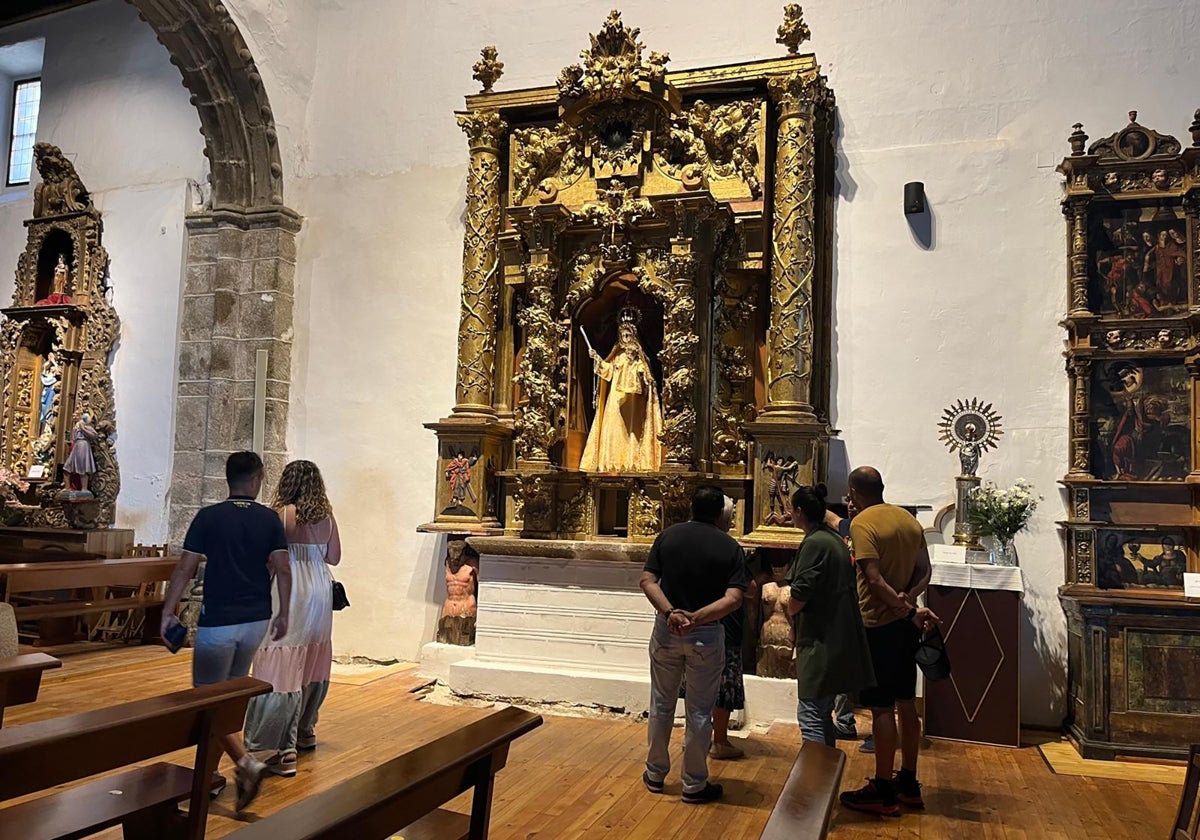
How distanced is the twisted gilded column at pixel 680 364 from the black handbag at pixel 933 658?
260cm

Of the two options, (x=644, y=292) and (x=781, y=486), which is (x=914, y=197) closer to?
(x=644, y=292)

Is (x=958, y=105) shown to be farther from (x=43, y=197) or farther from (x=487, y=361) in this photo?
(x=43, y=197)

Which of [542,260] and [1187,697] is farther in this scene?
[542,260]

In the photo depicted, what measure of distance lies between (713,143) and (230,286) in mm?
4751

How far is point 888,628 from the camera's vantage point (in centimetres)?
452

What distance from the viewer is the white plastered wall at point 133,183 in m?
9.43

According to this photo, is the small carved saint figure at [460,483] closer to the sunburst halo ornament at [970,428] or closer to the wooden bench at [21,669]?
the sunburst halo ornament at [970,428]

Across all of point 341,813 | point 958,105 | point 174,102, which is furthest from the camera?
point 174,102

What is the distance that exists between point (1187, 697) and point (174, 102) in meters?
10.3

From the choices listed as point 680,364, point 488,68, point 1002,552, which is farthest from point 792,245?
point 488,68

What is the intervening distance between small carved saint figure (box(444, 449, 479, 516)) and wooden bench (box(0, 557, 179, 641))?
8.87 ft

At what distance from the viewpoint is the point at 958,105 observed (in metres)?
7.37

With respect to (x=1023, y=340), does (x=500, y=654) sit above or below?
below

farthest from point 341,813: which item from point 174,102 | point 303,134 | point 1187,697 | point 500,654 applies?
point 174,102
